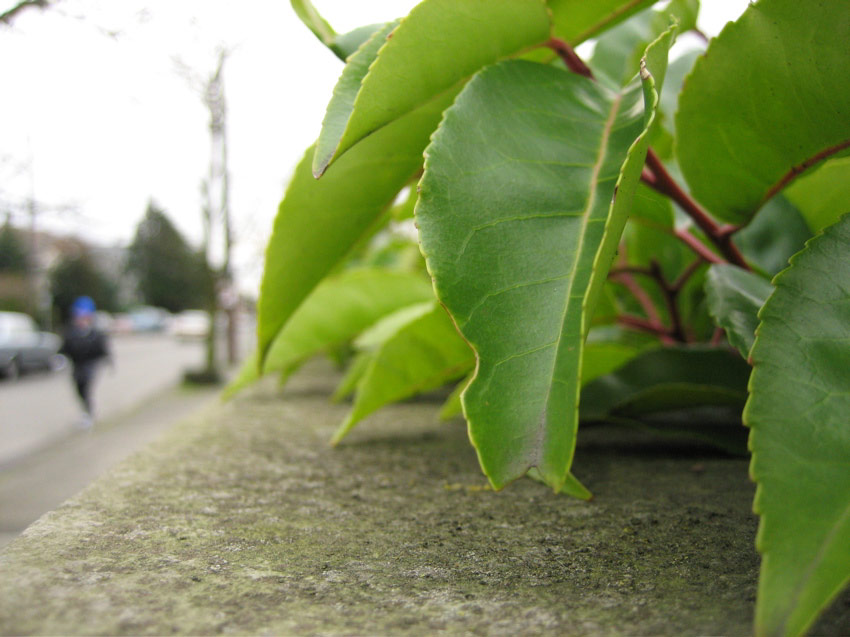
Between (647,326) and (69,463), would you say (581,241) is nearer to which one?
(647,326)

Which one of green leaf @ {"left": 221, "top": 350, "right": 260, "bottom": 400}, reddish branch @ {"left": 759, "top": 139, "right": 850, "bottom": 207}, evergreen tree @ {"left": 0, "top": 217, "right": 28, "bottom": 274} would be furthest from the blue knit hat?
evergreen tree @ {"left": 0, "top": 217, "right": 28, "bottom": 274}

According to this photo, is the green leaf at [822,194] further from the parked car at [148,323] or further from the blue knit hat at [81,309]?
the parked car at [148,323]

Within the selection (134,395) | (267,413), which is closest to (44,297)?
(134,395)

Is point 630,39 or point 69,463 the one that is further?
point 69,463

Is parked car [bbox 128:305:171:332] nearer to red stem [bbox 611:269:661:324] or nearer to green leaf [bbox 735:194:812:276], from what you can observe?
red stem [bbox 611:269:661:324]

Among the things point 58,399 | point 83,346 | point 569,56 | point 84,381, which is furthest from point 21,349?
point 569,56

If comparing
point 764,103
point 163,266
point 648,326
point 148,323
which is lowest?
point 148,323

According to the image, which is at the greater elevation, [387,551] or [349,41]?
[349,41]
